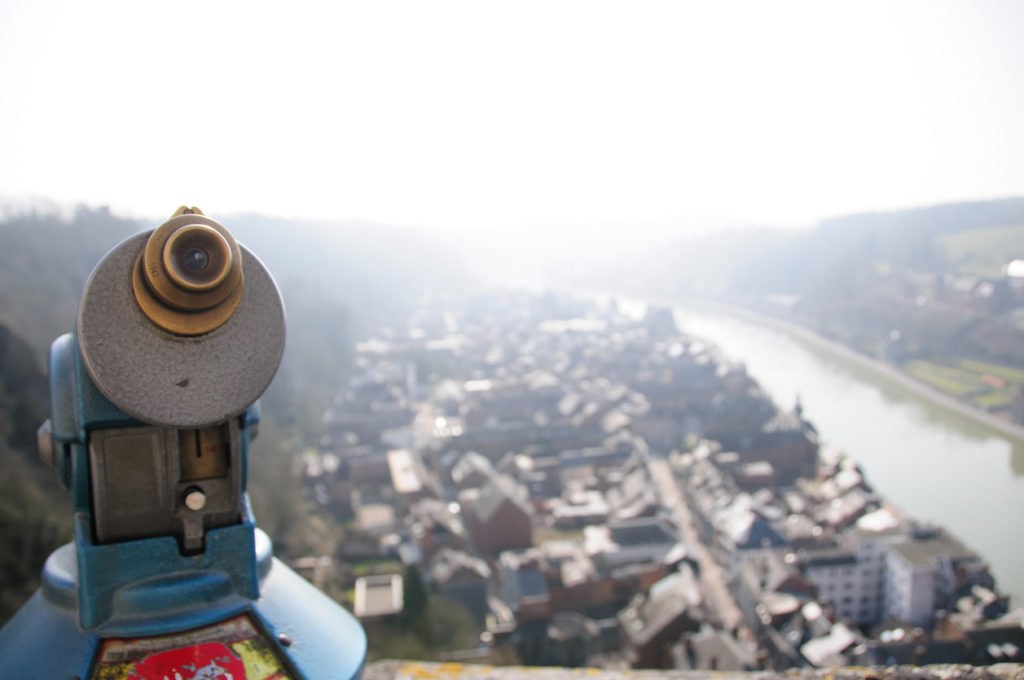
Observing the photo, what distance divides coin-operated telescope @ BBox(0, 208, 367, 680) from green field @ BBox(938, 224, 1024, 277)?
47.1 meters

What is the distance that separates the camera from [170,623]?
1225 mm

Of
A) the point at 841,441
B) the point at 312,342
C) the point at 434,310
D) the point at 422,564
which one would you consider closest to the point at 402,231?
the point at 434,310

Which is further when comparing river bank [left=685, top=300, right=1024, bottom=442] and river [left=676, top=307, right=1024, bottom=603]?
river bank [left=685, top=300, right=1024, bottom=442]

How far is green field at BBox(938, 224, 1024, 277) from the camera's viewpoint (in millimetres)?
40156

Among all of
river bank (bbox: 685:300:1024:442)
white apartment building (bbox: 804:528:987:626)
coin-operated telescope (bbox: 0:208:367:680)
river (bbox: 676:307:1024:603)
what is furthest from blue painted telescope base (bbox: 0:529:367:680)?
river bank (bbox: 685:300:1024:442)

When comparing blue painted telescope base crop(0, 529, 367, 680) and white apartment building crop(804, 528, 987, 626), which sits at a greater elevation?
blue painted telescope base crop(0, 529, 367, 680)

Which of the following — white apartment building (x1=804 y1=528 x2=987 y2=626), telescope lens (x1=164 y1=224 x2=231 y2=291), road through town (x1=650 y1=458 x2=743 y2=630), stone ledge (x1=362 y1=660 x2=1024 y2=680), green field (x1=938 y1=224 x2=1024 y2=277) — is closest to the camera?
telescope lens (x1=164 y1=224 x2=231 y2=291)

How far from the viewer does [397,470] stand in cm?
1619

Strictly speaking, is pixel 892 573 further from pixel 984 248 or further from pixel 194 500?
pixel 984 248

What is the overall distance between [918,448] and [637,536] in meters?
13.1

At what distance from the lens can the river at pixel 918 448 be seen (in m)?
14.6

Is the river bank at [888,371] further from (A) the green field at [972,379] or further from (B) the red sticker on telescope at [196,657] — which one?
(B) the red sticker on telescope at [196,657]

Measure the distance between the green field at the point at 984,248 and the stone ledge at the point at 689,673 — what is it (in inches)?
1808

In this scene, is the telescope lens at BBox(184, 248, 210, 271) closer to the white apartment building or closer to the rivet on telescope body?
the rivet on telescope body
